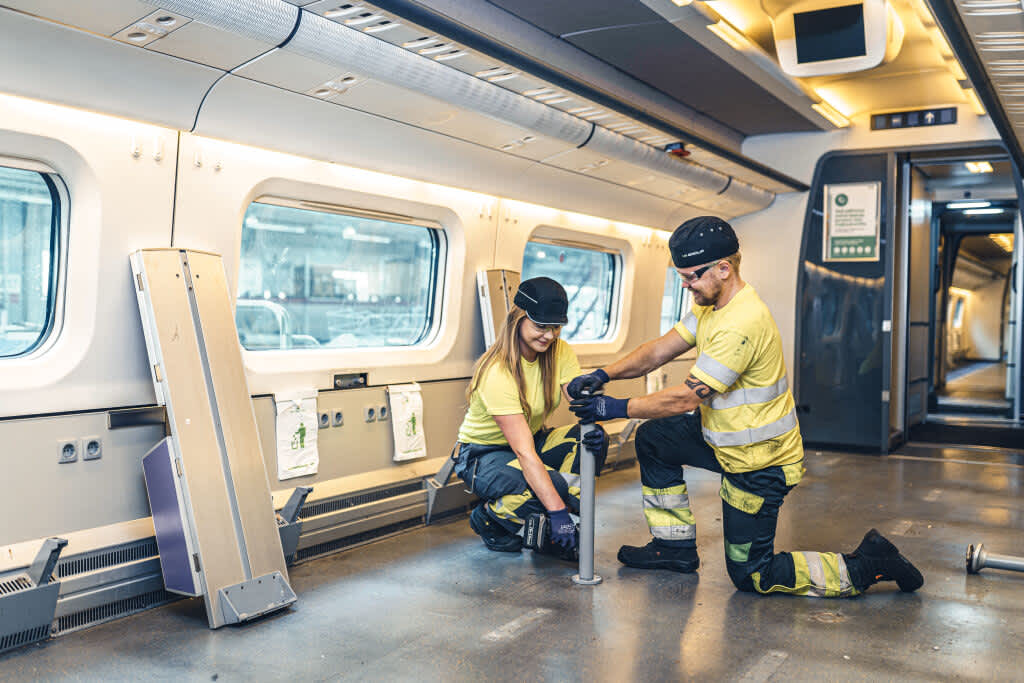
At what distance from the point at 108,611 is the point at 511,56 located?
2.96 meters

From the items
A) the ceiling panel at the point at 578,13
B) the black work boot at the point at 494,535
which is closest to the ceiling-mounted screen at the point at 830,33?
the ceiling panel at the point at 578,13

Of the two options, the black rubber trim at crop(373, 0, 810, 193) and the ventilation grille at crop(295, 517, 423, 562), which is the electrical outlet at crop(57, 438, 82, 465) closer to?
the ventilation grille at crop(295, 517, 423, 562)

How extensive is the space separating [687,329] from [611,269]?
4.06m

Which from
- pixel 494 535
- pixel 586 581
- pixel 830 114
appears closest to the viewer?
pixel 586 581

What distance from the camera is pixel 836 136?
340 inches

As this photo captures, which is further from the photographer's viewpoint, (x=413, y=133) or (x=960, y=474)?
(x=960, y=474)

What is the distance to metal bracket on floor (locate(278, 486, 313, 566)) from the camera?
4.23 meters

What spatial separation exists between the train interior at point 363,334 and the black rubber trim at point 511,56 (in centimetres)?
2

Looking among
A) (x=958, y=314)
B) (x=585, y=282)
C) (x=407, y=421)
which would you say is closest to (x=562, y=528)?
(x=407, y=421)

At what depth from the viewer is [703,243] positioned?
12.4ft

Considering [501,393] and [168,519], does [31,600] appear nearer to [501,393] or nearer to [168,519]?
[168,519]

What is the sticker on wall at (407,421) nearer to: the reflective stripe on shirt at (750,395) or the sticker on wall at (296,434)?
the sticker on wall at (296,434)

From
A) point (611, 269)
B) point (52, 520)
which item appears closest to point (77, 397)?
point (52, 520)

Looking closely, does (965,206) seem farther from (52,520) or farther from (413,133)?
(52,520)
